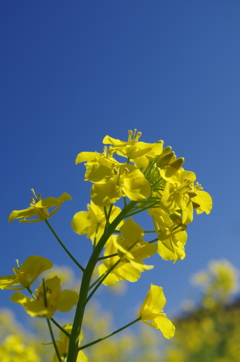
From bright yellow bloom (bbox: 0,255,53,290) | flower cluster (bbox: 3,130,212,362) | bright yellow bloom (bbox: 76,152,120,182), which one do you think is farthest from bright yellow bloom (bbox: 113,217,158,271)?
bright yellow bloom (bbox: 0,255,53,290)

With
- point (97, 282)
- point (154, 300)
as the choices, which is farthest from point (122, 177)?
point (154, 300)

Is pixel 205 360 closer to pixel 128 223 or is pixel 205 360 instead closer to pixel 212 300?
pixel 212 300

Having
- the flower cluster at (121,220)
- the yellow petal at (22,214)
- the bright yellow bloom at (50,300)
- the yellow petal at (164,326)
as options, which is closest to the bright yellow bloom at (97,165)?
the flower cluster at (121,220)

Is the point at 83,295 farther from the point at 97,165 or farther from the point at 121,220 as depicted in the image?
the point at 97,165

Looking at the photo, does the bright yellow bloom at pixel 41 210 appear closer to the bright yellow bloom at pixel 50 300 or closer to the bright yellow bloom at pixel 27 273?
the bright yellow bloom at pixel 27 273

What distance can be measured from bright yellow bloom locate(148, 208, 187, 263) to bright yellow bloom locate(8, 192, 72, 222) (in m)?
0.41

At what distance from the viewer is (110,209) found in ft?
5.20

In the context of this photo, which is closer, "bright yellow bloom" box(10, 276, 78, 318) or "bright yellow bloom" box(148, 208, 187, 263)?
"bright yellow bloom" box(10, 276, 78, 318)

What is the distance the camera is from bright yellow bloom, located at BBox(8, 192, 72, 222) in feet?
5.24

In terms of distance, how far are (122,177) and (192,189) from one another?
0.35m

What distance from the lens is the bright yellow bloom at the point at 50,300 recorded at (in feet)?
4.29

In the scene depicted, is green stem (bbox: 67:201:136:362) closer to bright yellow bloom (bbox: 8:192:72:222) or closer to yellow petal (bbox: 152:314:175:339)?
bright yellow bloom (bbox: 8:192:72:222)

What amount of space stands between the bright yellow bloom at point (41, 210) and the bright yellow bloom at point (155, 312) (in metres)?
0.57

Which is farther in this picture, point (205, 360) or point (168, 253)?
point (205, 360)
